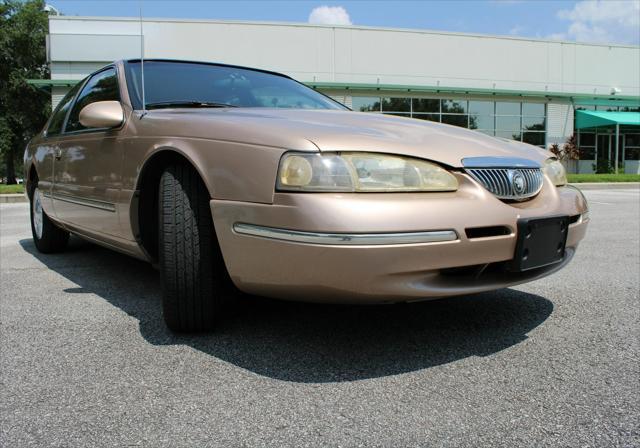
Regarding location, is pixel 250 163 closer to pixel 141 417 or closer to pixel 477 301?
pixel 141 417

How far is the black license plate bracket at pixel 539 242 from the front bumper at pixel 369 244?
4 cm

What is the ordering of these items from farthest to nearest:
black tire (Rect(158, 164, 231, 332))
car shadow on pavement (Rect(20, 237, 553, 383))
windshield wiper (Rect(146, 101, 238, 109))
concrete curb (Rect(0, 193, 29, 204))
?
concrete curb (Rect(0, 193, 29, 204)) → windshield wiper (Rect(146, 101, 238, 109)) → black tire (Rect(158, 164, 231, 332)) → car shadow on pavement (Rect(20, 237, 553, 383))

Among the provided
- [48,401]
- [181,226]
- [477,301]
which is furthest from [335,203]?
[477,301]

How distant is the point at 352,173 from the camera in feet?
6.30

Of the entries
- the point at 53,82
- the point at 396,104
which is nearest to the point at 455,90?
the point at 396,104

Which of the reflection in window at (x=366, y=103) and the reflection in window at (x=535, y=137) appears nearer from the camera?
the reflection in window at (x=366, y=103)

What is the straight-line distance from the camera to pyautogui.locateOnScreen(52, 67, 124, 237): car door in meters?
2.90

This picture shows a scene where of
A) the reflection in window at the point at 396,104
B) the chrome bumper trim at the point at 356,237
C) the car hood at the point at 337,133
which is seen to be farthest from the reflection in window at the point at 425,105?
the chrome bumper trim at the point at 356,237

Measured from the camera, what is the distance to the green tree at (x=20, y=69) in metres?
28.8

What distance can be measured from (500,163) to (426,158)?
37 cm

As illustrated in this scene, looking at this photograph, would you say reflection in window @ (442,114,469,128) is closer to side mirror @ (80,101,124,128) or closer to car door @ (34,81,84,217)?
car door @ (34,81,84,217)

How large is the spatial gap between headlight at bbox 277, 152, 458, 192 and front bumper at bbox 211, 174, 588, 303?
0.11ft

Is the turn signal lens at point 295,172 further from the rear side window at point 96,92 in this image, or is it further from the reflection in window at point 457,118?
the reflection in window at point 457,118

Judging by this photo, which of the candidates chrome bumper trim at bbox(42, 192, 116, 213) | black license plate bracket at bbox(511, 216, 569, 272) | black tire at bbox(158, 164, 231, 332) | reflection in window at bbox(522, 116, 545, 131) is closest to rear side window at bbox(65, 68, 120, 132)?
chrome bumper trim at bbox(42, 192, 116, 213)
